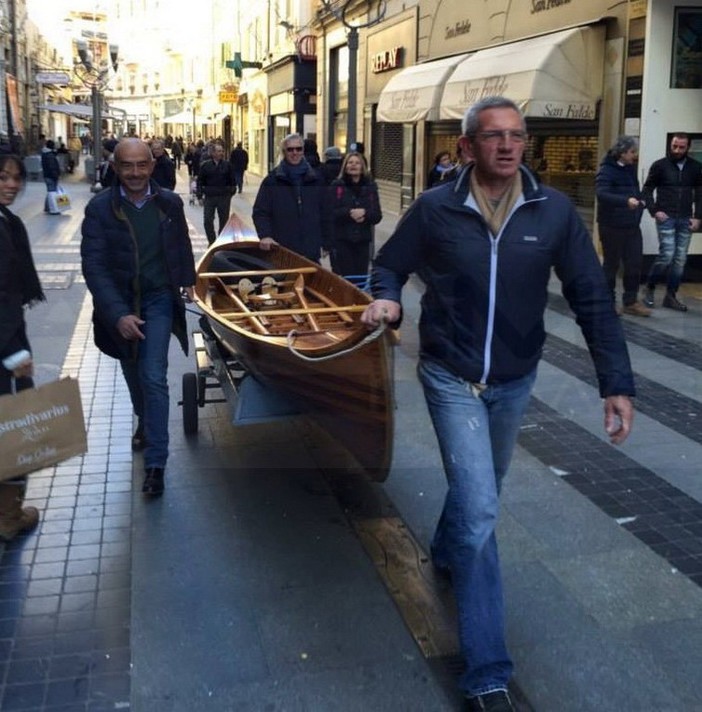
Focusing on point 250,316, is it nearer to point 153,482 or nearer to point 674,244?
point 153,482

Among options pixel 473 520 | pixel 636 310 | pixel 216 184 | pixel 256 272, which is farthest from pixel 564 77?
pixel 473 520

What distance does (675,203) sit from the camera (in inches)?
404

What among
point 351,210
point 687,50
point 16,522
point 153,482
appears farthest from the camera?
point 687,50

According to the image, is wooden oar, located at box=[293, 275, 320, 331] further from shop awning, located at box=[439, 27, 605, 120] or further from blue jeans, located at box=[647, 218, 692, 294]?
shop awning, located at box=[439, 27, 605, 120]

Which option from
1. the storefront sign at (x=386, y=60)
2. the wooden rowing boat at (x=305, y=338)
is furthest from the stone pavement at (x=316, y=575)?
the storefront sign at (x=386, y=60)

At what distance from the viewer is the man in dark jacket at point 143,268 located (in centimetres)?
504

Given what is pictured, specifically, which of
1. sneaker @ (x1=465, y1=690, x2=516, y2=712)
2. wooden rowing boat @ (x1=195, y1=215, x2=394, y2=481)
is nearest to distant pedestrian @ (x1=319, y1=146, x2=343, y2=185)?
wooden rowing boat @ (x1=195, y1=215, x2=394, y2=481)

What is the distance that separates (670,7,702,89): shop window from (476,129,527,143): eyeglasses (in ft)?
34.5

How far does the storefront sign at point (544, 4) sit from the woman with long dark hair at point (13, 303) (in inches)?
472

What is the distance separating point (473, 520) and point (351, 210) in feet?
20.0

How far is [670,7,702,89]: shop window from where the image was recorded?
12367mm

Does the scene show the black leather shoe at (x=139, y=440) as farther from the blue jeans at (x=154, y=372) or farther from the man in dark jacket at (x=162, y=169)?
the man in dark jacket at (x=162, y=169)

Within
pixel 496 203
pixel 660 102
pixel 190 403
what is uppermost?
pixel 660 102

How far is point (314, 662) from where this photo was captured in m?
3.49
